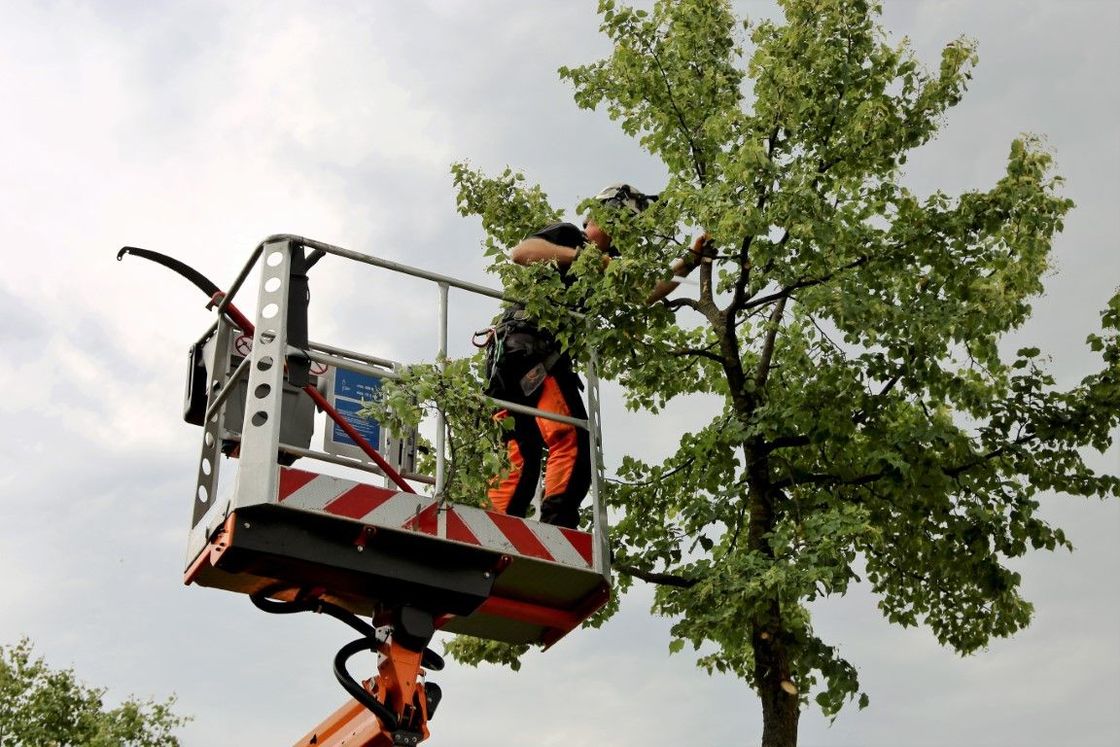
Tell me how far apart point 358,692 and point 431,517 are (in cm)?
105

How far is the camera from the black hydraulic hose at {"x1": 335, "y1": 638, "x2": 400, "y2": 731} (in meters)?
6.81

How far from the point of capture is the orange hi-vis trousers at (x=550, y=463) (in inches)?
340

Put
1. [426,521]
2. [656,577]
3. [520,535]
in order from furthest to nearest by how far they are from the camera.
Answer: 1. [656,577]
2. [520,535]
3. [426,521]

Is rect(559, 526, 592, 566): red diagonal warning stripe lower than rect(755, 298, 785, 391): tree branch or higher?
lower

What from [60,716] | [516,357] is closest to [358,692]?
[516,357]

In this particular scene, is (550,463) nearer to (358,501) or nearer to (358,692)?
(358,501)

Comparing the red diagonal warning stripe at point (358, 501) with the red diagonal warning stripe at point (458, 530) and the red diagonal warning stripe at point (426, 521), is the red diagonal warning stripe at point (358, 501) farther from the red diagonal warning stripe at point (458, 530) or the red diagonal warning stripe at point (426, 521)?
the red diagonal warning stripe at point (458, 530)

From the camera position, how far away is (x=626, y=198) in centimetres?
1074

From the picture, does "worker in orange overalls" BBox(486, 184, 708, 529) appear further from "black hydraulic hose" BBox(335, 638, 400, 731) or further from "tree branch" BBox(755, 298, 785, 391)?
"tree branch" BBox(755, 298, 785, 391)

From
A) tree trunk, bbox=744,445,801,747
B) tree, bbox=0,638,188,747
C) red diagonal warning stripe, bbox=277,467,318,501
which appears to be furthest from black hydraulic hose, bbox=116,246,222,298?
tree, bbox=0,638,188,747

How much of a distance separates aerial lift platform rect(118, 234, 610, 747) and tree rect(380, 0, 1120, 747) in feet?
6.13

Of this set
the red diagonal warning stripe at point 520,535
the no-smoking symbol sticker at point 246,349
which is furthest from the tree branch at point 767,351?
the no-smoking symbol sticker at point 246,349

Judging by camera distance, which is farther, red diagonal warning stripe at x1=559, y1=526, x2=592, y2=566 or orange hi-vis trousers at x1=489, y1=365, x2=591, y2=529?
orange hi-vis trousers at x1=489, y1=365, x2=591, y2=529

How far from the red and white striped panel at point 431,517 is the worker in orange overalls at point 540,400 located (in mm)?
707
